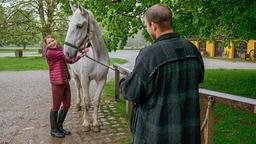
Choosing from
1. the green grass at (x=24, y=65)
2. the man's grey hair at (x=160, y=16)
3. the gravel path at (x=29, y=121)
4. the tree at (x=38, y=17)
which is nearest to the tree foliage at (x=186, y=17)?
the gravel path at (x=29, y=121)

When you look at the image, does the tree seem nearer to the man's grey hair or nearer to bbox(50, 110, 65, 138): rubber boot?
bbox(50, 110, 65, 138): rubber boot

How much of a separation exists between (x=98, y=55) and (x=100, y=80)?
517mm

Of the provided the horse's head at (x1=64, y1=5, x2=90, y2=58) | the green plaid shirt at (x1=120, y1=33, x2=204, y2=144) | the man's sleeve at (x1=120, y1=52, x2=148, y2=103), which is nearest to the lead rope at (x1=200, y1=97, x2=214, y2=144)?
the green plaid shirt at (x1=120, y1=33, x2=204, y2=144)

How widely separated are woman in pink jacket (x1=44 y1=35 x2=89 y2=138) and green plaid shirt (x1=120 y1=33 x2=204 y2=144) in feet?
12.9

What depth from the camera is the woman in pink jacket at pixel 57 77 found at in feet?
22.6

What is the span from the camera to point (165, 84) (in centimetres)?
303

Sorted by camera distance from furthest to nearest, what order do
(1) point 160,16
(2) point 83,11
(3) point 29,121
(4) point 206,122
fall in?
(3) point 29,121 → (2) point 83,11 → (4) point 206,122 → (1) point 160,16

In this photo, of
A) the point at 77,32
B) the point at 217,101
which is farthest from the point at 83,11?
the point at 217,101

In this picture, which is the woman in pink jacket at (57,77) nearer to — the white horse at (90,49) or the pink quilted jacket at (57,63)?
the pink quilted jacket at (57,63)

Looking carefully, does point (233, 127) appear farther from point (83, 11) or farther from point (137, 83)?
point (137, 83)

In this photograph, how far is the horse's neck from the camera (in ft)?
24.4

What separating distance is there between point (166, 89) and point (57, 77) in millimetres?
4222

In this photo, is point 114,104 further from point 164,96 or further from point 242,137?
point 164,96

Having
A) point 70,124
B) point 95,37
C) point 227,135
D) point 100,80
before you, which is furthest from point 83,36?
point 227,135
